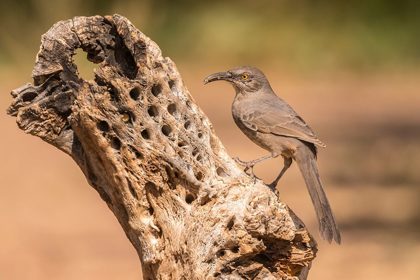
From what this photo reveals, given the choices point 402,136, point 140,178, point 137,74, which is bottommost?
point 140,178

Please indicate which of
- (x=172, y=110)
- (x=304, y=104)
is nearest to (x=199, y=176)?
(x=172, y=110)

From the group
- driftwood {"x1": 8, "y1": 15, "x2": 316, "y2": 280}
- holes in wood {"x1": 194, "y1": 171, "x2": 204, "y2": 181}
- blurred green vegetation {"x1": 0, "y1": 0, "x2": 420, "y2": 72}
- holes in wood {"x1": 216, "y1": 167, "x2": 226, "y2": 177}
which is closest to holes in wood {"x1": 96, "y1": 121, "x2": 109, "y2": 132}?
driftwood {"x1": 8, "y1": 15, "x2": 316, "y2": 280}

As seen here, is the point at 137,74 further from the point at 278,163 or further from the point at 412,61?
the point at 412,61

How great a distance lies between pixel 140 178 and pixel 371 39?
42.6 feet

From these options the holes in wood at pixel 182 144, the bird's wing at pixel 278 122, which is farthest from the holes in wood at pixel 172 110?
the bird's wing at pixel 278 122

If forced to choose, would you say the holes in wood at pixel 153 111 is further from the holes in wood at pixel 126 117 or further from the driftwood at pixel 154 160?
the holes in wood at pixel 126 117

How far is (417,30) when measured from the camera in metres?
16.0

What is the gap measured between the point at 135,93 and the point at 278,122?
1.58 metres

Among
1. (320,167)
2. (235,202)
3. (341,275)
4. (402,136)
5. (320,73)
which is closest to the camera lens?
(235,202)

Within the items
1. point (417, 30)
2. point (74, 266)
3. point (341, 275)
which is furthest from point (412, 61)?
point (74, 266)

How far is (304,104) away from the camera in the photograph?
13.3 metres

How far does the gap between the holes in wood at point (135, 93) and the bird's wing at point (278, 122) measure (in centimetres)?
153

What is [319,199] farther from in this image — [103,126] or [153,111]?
[103,126]

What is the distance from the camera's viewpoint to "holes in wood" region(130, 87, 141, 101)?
151 inches
